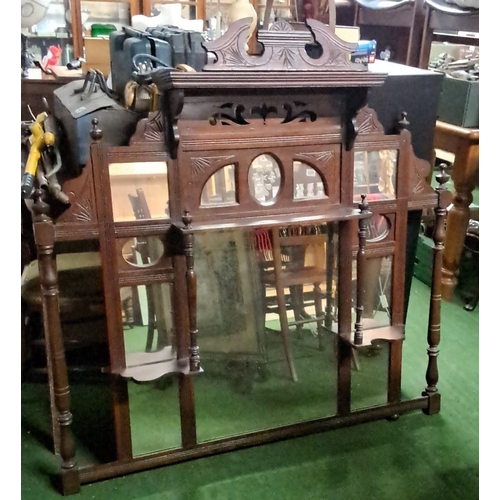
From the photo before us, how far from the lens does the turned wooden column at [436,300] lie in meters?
1.63

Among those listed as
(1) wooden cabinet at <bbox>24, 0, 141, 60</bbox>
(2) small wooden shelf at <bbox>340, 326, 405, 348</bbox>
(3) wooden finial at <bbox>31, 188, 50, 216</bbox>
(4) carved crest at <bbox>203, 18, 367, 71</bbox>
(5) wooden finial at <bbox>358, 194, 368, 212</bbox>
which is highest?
(1) wooden cabinet at <bbox>24, 0, 141, 60</bbox>

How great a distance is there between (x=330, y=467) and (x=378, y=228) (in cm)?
67

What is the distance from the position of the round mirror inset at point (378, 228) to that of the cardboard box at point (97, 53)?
1249mm

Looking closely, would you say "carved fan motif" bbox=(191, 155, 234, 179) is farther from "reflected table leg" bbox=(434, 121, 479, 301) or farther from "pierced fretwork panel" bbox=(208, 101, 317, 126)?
"reflected table leg" bbox=(434, 121, 479, 301)

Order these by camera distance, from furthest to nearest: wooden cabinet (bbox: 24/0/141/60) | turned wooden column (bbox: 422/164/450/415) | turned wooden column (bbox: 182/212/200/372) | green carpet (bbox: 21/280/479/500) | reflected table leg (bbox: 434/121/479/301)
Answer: wooden cabinet (bbox: 24/0/141/60) < reflected table leg (bbox: 434/121/479/301) < turned wooden column (bbox: 422/164/450/415) < green carpet (bbox: 21/280/479/500) < turned wooden column (bbox: 182/212/200/372)

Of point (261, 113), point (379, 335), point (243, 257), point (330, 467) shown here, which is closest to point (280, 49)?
point (261, 113)

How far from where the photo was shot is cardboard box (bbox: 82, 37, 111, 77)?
7.38 ft

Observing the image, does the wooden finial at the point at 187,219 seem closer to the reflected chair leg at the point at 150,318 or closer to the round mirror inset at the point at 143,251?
the round mirror inset at the point at 143,251

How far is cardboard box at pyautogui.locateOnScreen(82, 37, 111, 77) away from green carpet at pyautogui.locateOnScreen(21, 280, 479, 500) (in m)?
1.27

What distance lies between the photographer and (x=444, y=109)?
7.72 ft

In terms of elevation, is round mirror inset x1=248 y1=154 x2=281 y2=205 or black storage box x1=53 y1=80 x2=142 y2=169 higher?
black storage box x1=53 y1=80 x2=142 y2=169

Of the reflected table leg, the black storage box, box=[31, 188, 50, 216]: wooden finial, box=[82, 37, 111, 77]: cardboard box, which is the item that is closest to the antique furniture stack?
box=[31, 188, 50, 216]: wooden finial
